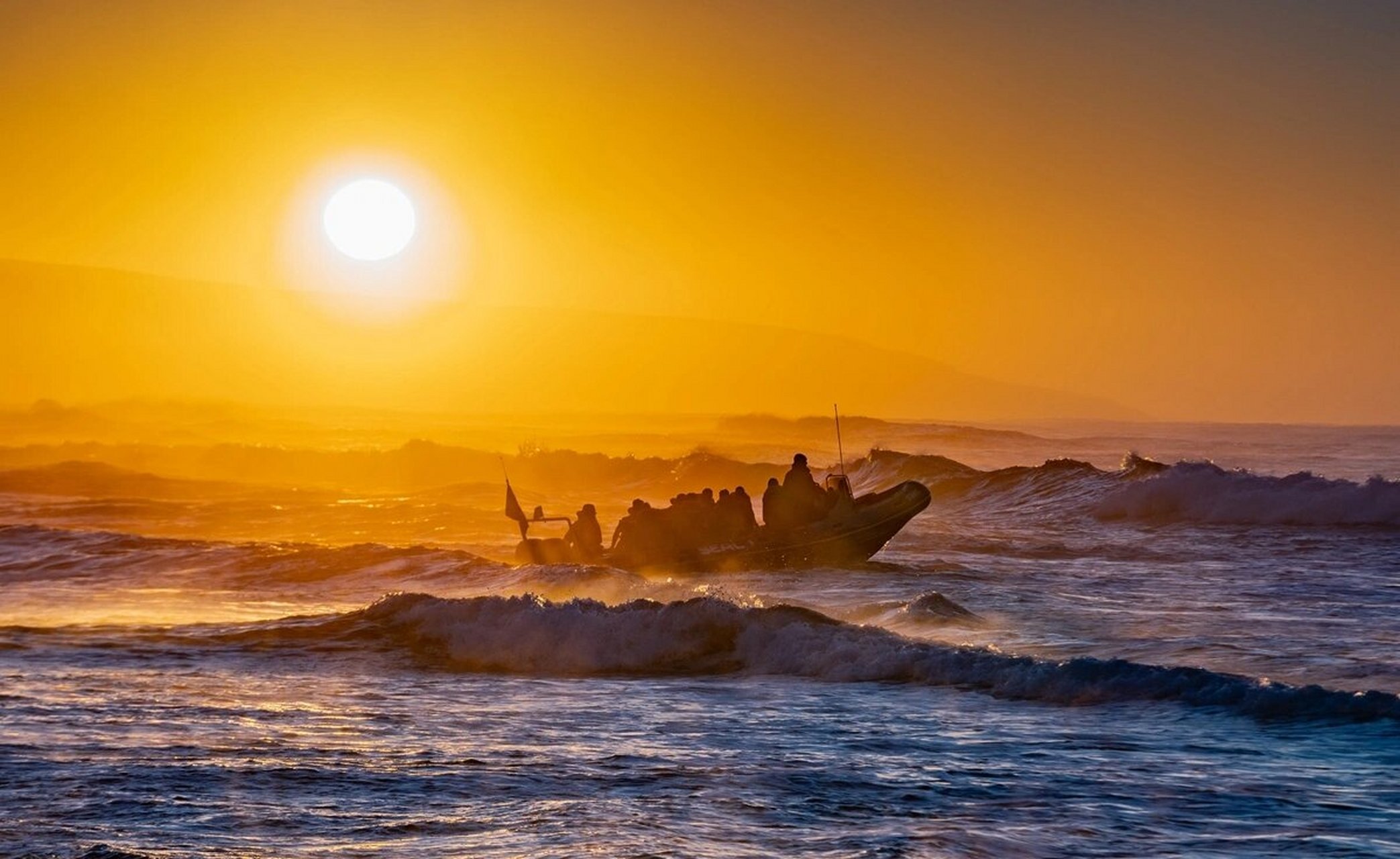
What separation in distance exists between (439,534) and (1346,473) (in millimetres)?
35830

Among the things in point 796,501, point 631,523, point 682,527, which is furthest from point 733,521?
point 631,523

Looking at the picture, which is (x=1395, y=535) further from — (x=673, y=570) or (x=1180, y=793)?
(x=1180, y=793)

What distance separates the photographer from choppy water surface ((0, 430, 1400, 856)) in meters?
9.05

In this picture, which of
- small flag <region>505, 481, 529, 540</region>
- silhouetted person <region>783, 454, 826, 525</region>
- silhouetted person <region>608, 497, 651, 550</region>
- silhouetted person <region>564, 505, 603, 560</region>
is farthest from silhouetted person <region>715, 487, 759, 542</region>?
Answer: small flag <region>505, 481, 529, 540</region>

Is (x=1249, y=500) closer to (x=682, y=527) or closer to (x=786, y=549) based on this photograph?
(x=786, y=549)

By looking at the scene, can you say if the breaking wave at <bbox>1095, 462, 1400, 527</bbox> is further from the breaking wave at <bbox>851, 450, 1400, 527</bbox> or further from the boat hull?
the boat hull

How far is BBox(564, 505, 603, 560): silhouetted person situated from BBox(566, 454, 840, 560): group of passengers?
12 mm

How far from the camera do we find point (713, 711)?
44.0 ft

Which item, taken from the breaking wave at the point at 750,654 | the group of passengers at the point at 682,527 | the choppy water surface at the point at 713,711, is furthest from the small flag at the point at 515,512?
the breaking wave at the point at 750,654

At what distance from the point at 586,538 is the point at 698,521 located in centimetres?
211

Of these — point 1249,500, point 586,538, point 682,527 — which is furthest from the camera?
point 1249,500

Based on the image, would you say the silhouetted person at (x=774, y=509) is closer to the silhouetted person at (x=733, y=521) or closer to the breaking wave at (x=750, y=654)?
the silhouetted person at (x=733, y=521)

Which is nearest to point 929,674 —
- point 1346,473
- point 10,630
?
point 10,630

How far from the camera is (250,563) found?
1125 inches
